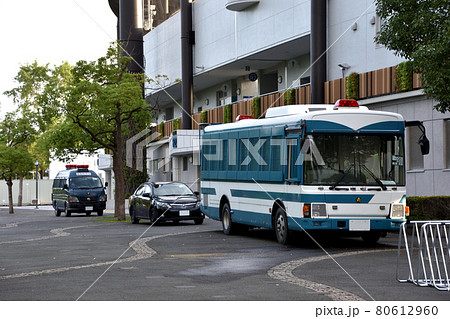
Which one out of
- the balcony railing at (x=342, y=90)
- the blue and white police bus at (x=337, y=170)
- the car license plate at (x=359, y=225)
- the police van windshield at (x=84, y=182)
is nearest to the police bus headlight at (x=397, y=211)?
the blue and white police bus at (x=337, y=170)

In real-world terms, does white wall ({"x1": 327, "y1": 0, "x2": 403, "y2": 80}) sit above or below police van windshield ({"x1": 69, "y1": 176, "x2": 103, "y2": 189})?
above

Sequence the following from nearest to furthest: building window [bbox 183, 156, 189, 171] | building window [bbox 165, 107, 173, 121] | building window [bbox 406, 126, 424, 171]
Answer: building window [bbox 406, 126, 424, 171] → building window [bbox 183, 156, 189, 171] → building window [bbox 165, 107, 173, 121]

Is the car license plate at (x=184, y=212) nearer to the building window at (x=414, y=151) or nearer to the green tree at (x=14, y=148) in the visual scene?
the building window at (x=414, y=151)

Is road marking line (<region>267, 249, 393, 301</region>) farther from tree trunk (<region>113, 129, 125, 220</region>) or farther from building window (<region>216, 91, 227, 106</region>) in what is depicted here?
building window (<region>216, 91, 227, 106</region>)

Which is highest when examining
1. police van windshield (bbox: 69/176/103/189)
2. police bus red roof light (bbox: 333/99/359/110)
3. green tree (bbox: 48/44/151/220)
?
green tree (bbox: 48/44/151/220)

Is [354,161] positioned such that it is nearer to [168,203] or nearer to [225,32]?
[168,203]

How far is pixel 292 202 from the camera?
1755 centimetres

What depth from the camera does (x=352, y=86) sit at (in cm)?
3061

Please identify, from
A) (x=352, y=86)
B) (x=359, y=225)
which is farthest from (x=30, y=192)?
(x=359, y=225)

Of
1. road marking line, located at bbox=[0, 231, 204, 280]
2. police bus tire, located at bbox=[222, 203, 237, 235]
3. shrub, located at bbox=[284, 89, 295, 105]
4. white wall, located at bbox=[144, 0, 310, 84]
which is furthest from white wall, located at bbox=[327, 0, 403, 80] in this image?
road marking line, located at bbox=[0, 231, 204, 280]

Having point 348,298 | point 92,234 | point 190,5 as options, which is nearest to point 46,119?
point 92,234

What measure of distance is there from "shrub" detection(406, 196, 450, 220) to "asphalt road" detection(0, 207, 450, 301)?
3.16 ft

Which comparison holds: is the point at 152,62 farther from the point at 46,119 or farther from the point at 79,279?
the point at 79,279

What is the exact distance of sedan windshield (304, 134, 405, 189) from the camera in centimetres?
1709
